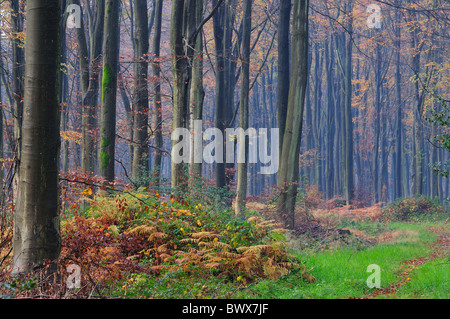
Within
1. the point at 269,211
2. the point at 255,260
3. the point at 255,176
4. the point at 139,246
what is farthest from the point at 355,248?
the point at 255,176

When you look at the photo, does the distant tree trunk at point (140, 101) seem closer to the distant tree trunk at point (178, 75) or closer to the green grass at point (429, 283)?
the distant tree trunk at point (178, 75)

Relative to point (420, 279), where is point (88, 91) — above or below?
above

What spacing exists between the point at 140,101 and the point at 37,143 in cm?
967

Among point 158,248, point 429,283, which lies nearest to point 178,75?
point 158,248

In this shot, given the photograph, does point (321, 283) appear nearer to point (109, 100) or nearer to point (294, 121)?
point (294, 121)

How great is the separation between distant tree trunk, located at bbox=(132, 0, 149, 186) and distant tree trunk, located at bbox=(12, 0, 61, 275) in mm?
8103

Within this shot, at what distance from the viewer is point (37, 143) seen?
218 inches

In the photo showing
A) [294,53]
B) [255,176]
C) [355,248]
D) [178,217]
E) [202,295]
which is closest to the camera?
[202,295]

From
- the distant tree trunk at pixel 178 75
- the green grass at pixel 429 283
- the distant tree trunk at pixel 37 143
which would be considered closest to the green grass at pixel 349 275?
the green grass at pixel 429 283

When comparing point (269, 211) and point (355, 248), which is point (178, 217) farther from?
point (269, 211)

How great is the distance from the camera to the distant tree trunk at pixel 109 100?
11664 millimetres

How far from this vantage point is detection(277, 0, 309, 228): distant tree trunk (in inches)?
538
